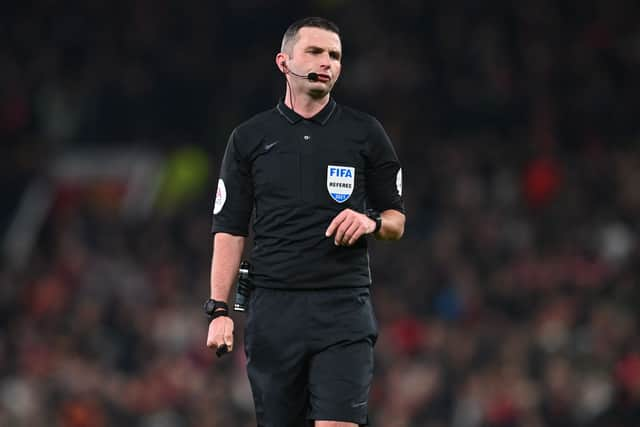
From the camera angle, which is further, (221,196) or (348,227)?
(221,196)

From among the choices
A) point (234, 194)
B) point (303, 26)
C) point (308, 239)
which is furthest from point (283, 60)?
point (308, 239)

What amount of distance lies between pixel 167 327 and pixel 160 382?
90 cm

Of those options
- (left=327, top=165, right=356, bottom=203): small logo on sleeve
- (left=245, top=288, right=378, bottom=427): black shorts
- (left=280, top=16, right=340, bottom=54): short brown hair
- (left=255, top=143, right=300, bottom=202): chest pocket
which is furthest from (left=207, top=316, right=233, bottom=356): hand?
(left=280, top=16, right=340, bottom=54): short brown hair

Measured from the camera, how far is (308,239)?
5051 millimetres

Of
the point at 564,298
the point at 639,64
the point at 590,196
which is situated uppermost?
the point at 639,64

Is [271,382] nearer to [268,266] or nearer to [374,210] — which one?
[268,266]

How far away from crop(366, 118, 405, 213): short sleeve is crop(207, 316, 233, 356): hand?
737mm

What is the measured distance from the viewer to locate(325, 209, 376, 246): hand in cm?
482

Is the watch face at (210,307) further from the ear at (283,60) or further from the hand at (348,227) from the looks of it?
the ear at (283,60)

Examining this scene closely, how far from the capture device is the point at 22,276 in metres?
14.2

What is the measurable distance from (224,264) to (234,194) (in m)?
0.27

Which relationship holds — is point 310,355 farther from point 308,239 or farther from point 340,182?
point 340,182

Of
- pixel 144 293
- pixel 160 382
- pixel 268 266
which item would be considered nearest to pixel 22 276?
pixel 144 293

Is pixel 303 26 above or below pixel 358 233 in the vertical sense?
above
